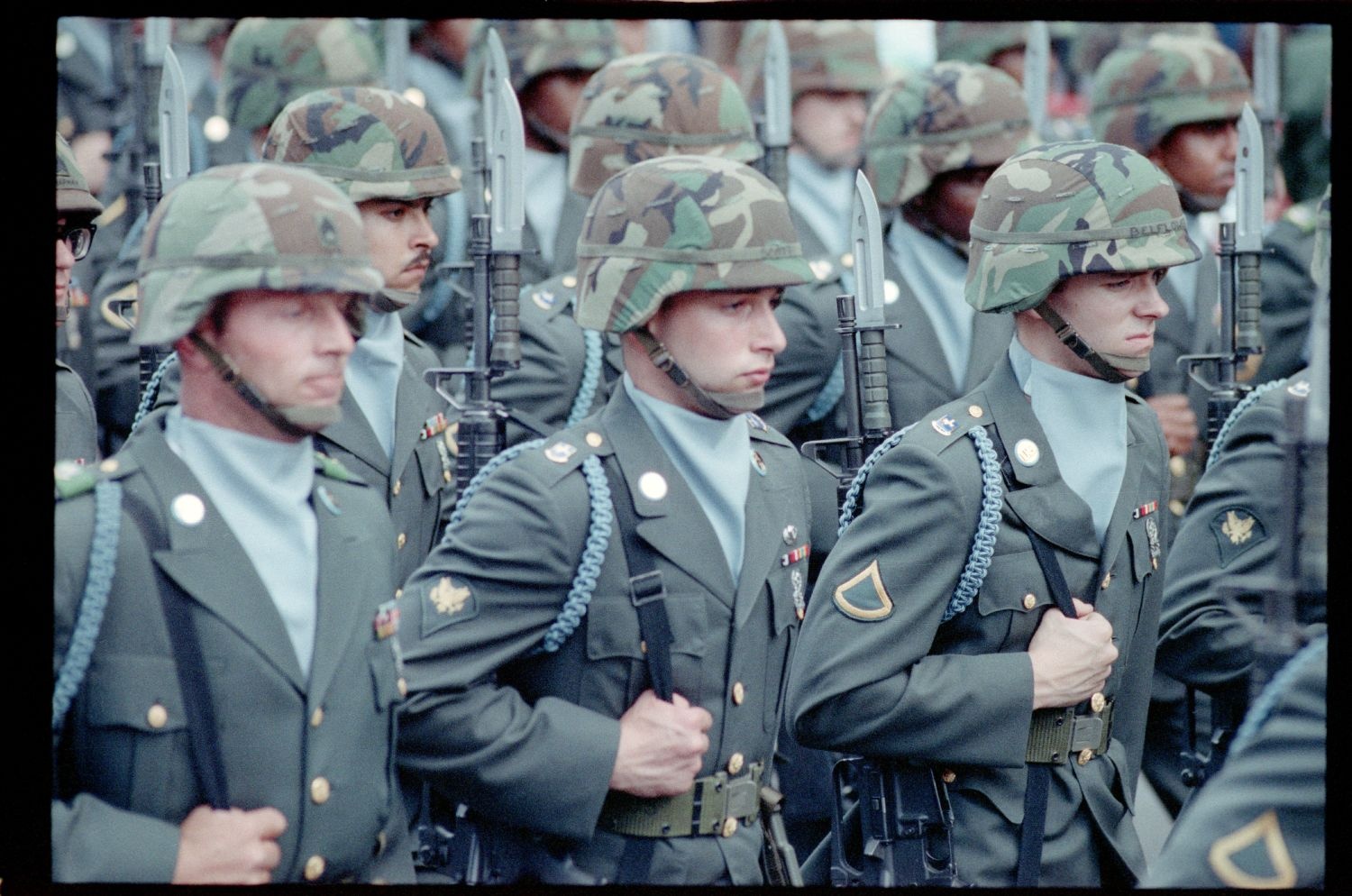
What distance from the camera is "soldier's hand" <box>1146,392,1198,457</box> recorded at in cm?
653

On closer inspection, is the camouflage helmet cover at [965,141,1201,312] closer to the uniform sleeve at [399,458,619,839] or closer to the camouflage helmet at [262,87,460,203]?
the uniform sleeve at [399,458,619,839]

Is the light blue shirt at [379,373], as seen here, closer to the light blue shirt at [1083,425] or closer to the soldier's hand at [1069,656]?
the light blue shirt at [1083,425]

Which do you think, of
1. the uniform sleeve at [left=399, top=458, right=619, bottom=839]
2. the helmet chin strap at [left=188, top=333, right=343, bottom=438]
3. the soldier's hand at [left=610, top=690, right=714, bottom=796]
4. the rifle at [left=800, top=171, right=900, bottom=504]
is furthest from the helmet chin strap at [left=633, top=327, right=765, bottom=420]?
the helmet chin strap at [left=188, top=333, right=343, bottom=438]

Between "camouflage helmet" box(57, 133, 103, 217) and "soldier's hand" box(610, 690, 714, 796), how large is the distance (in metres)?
1.78

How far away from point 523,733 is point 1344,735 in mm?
1919

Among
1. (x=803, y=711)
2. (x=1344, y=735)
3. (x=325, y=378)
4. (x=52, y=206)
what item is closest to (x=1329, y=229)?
(x=1344, y=735)

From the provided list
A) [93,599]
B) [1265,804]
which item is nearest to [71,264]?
[93,599]

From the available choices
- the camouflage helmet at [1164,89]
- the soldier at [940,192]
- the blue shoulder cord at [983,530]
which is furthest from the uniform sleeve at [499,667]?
the camouflage helmet at [1164,89]

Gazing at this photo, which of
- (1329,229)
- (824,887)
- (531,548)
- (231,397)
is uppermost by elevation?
(1329,229)

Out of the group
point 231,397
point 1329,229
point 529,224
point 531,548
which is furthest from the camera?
point 529,224

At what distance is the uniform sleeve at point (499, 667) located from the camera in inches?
181

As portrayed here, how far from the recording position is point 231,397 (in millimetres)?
4320

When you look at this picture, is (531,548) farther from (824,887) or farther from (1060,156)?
(1060,156)

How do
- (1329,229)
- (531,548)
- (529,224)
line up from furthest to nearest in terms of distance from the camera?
(529,224) → (1329,229) → (531,548)
